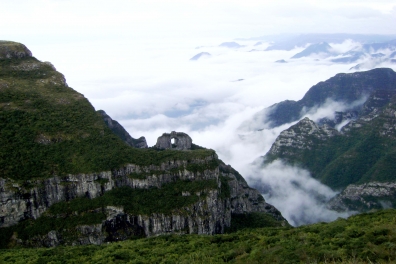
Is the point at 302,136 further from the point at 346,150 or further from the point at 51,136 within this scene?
the point at 51,136

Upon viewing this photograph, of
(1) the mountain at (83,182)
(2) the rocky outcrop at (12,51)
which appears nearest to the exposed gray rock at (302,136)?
(1) the mountain at (83,182)

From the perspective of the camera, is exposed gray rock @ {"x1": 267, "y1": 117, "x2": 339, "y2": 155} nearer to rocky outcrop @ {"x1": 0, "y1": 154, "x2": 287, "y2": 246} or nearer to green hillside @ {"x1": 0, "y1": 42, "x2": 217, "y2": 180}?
rocky outcrop @ {"x1": 0, "y1": 154, "x2": 287, "y2": 246}

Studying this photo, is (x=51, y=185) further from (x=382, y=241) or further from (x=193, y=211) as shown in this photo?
(x=382, y=241)

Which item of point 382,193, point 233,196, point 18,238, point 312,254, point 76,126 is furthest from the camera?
point 382,193

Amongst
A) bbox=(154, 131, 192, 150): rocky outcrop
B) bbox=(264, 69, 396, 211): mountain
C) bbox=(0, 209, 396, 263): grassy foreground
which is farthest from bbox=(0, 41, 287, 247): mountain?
bbox=(264, 69, 396, 211): mountain

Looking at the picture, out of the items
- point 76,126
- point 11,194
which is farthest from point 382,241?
point 76,126

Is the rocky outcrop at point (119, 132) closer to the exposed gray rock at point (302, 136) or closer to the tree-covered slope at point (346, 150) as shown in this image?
the tree-covered slope at point (346, 150)

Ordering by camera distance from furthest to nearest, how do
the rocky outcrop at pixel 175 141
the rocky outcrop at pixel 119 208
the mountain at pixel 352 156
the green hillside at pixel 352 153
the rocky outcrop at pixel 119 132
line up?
the green hillside at pixel 352 153 → the mountain at pixel 352 156 → the rocky outcrop at pixel 119 132 → the rocky outcrop at pixel 175 141 → the rocky outcrop at pixel 119 208

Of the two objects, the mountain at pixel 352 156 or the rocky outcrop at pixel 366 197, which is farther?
the mountain at pixel 352 156
